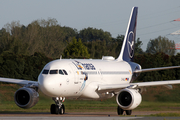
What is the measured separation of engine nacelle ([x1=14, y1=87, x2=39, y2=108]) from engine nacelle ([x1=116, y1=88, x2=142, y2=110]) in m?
5.71

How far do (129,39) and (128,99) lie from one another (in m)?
12.0

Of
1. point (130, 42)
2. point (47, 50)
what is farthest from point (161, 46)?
point (130, 42)

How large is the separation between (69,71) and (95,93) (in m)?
3.27

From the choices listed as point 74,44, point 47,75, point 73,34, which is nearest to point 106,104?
point 47,75

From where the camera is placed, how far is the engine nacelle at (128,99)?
22953 mm

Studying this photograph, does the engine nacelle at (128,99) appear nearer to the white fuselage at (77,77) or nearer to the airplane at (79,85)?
the airplane at (79,85)

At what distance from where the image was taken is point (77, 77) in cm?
2320

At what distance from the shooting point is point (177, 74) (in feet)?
182

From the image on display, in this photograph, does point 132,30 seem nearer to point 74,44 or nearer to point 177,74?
point 177,74

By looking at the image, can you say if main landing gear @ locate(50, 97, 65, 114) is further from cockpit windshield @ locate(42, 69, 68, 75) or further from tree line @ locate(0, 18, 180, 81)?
tree line @ locate(0, 18, 180, 81)

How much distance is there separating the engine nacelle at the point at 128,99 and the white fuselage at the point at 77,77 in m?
2.20

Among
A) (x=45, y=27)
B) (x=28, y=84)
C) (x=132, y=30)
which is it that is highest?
(x=45, y=27)

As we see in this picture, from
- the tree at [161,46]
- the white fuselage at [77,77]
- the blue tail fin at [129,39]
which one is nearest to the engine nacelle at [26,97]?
the white fuselage at [77,77]

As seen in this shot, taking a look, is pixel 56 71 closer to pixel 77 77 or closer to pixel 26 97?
pixel 77 77
